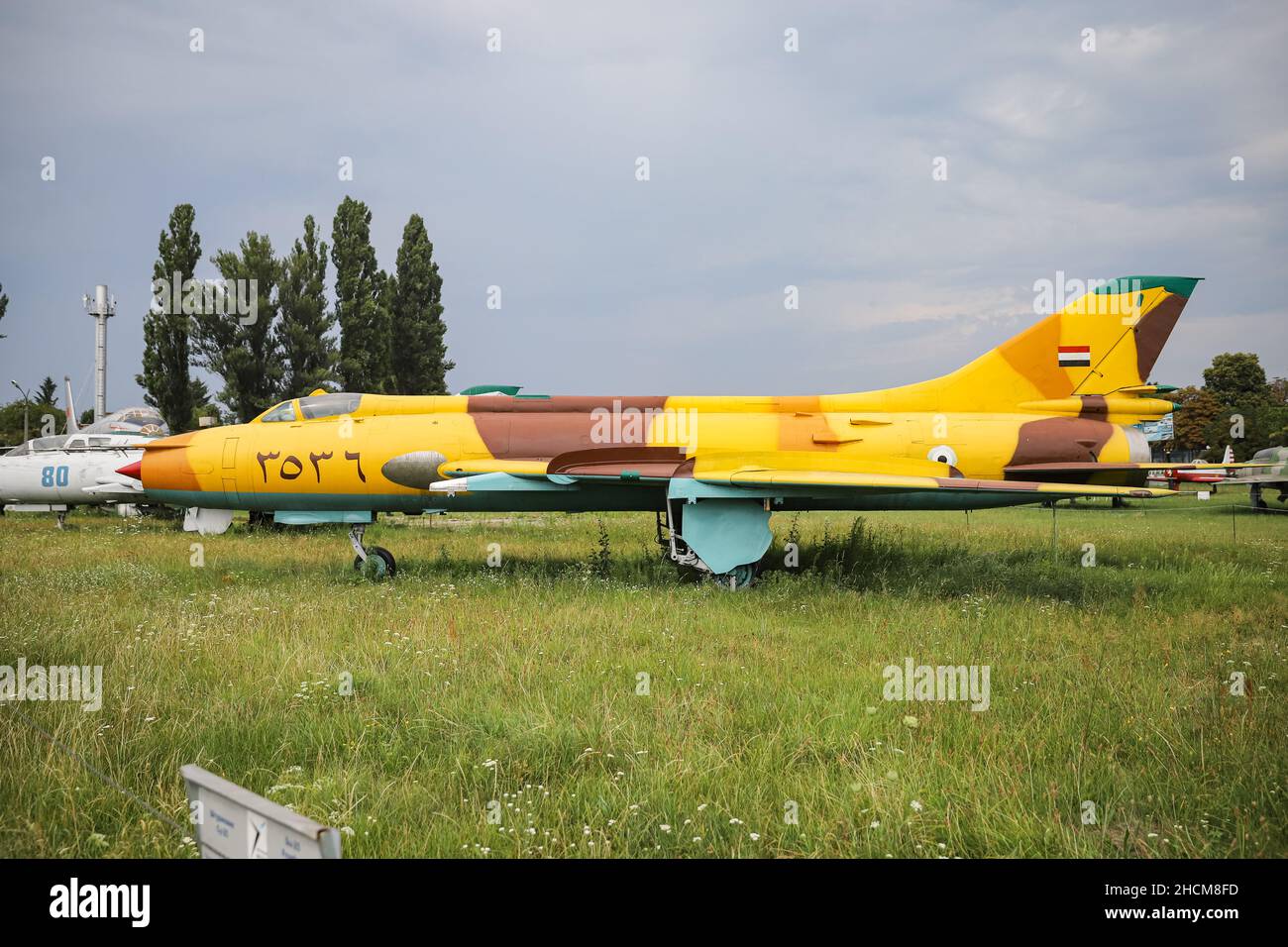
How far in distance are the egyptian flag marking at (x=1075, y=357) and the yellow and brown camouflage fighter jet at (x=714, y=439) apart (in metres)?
0.02

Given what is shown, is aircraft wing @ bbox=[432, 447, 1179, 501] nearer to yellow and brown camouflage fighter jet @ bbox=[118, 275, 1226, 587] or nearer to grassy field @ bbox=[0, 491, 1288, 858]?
yellow and brown camouflage fighter jet @ bbox=[118, 275, 1226, 587]

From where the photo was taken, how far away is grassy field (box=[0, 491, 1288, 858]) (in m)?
3.51

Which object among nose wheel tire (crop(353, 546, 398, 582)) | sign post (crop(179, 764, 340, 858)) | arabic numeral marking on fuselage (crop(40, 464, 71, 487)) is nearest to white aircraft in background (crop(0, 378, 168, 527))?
arabic numeral marking on fuselage (crop(40, 464, 71, 487))

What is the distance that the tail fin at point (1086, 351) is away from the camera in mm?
10852

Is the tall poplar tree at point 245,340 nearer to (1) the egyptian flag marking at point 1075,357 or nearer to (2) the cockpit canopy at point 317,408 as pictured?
(2) the cockpit canopy at point 317,408

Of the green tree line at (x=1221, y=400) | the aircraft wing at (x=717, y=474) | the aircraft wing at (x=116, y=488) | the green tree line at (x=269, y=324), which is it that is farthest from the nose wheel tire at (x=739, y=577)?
the green tree line at (x=1221, y=400)

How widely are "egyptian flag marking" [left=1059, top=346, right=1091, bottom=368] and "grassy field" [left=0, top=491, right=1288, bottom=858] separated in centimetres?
323

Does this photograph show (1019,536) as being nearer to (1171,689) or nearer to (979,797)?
(1171,689)

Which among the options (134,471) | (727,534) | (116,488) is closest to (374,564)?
(134,471)

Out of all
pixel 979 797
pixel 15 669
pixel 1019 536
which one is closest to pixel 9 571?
pixel 15 669

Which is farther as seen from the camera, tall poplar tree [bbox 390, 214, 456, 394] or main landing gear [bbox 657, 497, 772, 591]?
tall poplar tree [bbox 390, 214, 456, 394]

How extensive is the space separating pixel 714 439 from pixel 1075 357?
5.47m

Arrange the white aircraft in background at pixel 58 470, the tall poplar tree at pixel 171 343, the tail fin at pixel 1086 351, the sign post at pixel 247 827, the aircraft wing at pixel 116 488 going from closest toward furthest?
the sign post at pixel 247 827, the tail fin at pixel 1086 351, the aircraft wing at pixel 116 488, the white aircraft in background at pixel 58 470, the tall poplar tree at pixel 171 343

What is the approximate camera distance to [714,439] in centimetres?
1072
